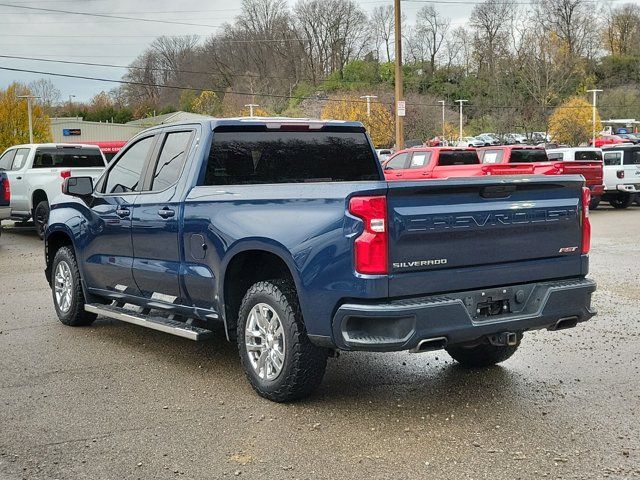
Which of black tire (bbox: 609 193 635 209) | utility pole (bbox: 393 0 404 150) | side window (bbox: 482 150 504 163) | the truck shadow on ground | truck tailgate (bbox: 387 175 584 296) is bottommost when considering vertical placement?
black tire (bbox: 609 193 635 209)

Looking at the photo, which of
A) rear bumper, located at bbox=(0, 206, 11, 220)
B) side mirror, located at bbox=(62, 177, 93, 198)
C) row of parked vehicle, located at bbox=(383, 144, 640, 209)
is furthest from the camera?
row of parked vehicle, located at bbox=(383, 144, 640, 209)

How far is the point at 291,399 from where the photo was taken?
521cm

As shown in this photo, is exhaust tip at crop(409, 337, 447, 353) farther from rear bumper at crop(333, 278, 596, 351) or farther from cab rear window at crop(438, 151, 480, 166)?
cab rear window at crop(438, 151, 480, 166)

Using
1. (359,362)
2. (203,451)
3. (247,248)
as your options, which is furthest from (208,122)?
(203,451)

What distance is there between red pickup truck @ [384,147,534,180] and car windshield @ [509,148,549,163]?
106cm

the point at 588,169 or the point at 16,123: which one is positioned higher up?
the point at 16,123

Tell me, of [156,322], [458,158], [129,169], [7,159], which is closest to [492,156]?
[458,158]

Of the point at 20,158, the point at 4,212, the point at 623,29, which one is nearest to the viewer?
the point at 4,212

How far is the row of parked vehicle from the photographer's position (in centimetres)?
1989

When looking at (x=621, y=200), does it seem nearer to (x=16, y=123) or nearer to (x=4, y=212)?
(x=4, y=212)

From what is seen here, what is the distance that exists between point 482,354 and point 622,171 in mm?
19071

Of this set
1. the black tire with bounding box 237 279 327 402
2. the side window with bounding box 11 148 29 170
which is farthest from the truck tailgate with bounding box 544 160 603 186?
the black tire with bounding box 237 279 327 402

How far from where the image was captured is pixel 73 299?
25.4 feet

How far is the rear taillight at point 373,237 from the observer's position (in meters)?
4.53
